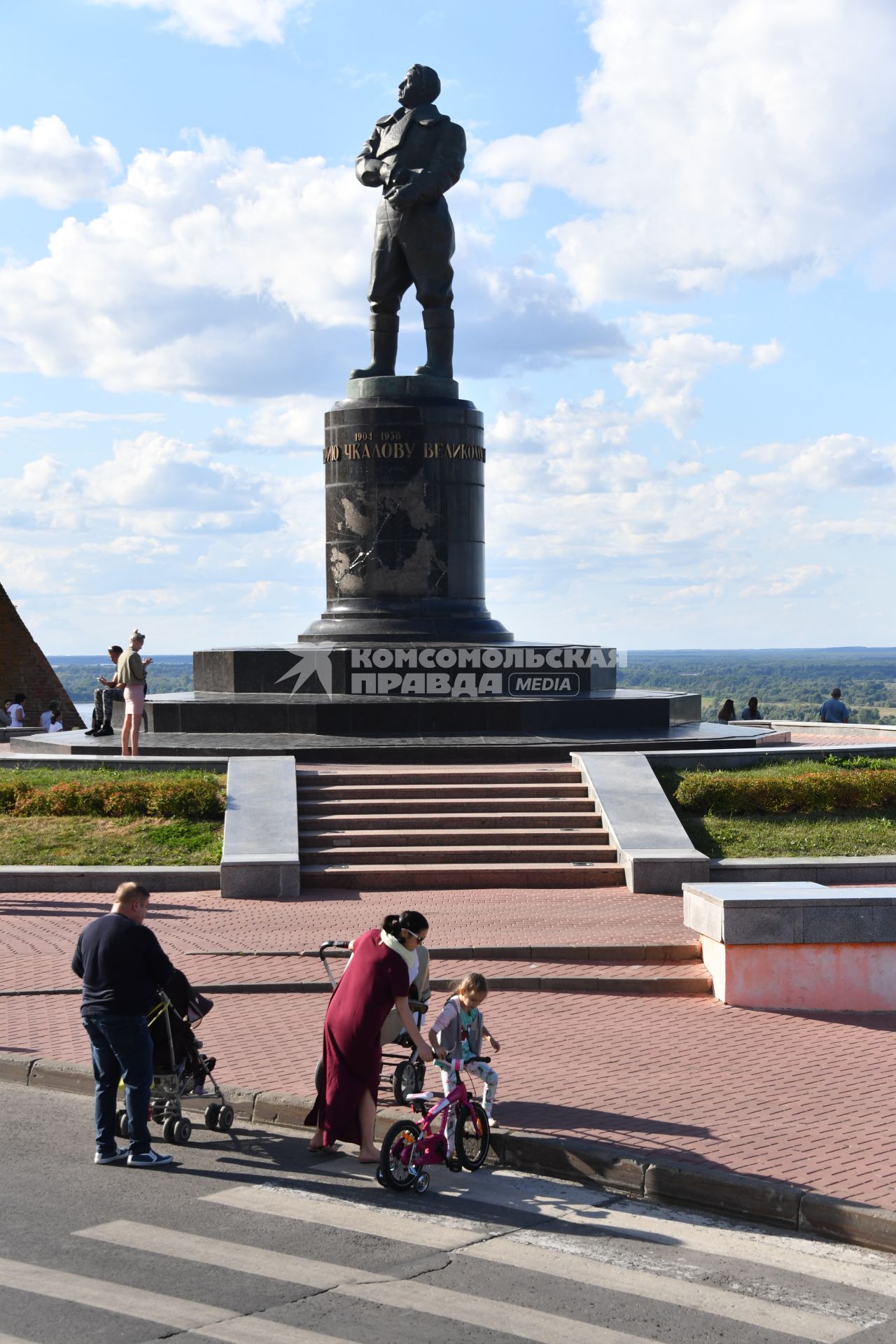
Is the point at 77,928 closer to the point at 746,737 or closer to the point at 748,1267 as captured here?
the point at 748,1267

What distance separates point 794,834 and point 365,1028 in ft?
29.0

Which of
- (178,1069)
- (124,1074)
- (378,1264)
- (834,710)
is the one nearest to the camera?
(378,1264)

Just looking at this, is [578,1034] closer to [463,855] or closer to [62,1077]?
[62,1077]

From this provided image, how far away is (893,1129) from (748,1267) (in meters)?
1.82

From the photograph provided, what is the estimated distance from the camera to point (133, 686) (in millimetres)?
18531

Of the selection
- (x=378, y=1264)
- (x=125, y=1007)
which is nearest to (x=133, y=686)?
(x=125, y=1007)

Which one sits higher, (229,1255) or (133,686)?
(133,686)

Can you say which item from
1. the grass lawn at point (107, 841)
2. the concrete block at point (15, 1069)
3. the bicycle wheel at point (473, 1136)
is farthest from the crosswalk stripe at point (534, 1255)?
the grass lawn at point (107, 841)

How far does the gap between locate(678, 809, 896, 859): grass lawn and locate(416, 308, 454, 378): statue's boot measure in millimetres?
10795

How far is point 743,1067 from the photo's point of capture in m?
9.27

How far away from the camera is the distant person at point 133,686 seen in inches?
723

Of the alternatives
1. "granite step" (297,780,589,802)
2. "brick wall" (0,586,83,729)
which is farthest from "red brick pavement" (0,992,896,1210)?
"brick wall" (0,586,83,729)

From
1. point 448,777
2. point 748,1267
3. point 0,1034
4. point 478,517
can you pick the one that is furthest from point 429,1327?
point 478,517

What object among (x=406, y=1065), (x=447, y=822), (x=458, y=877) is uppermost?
(x=447, y=822)
